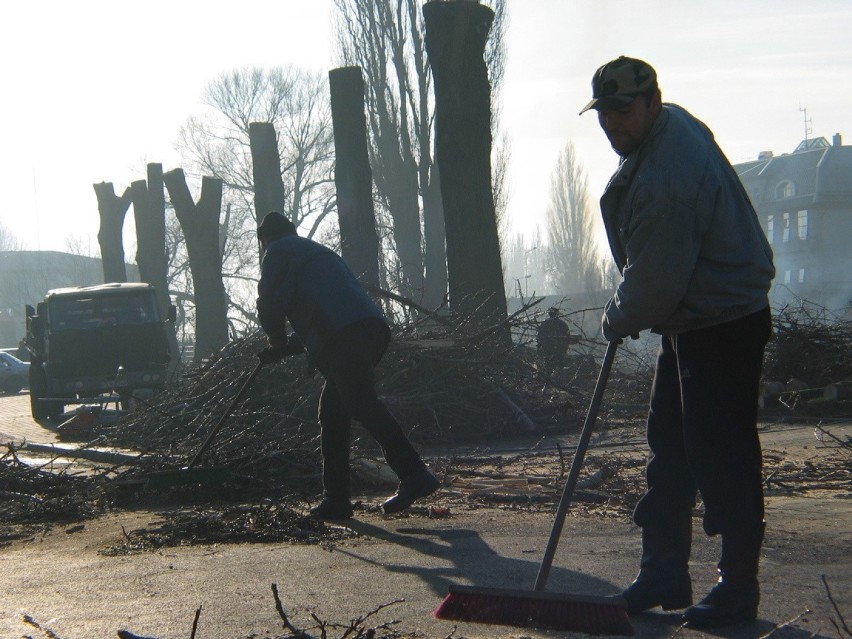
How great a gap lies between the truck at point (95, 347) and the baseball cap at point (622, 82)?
53.4ft

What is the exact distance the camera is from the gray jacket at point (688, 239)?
3447 mm

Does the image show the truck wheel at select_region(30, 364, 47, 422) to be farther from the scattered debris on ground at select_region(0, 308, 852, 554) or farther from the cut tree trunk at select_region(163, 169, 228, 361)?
the scattered debris on ground at select_region(0, 308, 852, 554)

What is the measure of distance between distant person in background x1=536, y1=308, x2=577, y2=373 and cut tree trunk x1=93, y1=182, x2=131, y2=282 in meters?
22.3

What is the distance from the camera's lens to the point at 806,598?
12.6 ft

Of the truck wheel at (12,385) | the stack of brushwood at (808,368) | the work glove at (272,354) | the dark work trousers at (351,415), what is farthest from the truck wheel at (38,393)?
the truck wheel at (12,385)

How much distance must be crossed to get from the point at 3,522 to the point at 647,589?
4864 mm

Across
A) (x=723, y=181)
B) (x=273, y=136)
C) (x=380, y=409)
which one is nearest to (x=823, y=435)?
(x=380, y=409)

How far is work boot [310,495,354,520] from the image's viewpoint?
20.0ft

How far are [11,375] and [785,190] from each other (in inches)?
1739

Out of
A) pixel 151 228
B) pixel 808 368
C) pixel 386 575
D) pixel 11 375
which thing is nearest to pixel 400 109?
pixel 151 228

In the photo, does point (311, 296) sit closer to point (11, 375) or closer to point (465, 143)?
point (465, 143)

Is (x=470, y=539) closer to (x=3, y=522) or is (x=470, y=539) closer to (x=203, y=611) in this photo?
(x=203, y=611)

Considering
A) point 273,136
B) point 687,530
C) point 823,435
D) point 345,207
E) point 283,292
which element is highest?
point 273,136

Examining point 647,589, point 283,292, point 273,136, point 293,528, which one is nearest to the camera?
point 647,589
